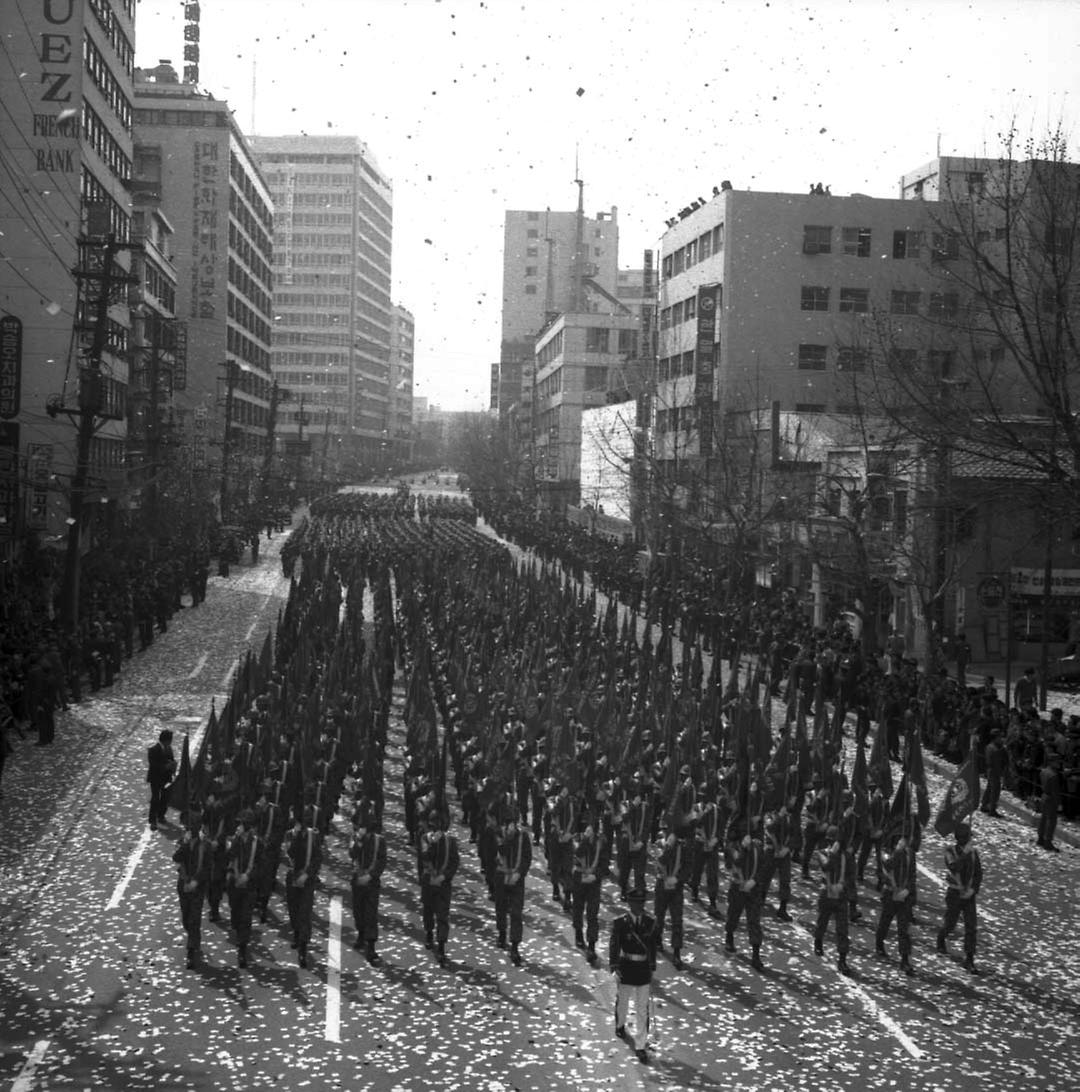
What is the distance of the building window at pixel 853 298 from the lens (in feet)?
197

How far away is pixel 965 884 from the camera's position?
506 inches

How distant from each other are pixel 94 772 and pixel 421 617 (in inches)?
460

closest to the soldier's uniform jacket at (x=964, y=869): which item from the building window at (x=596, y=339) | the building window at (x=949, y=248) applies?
the building window at (x=949, y=248)

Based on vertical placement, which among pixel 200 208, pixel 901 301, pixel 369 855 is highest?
pixel 200 208

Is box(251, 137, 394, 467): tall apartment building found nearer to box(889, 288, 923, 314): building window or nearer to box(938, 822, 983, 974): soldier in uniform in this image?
box(889, 288, 923, 314): building window

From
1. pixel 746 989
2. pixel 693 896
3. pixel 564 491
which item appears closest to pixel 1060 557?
pixel 693 896

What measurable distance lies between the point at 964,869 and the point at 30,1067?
776 cm

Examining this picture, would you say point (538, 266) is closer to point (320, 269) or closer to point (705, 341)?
point (320, 269)

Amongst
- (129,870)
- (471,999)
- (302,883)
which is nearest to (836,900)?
(471,999)

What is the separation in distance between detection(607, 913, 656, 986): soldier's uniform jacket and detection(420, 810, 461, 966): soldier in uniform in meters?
2.44

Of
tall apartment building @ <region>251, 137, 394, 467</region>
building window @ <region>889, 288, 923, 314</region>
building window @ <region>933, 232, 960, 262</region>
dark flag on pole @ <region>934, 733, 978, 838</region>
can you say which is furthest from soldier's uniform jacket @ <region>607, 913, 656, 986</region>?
tall apartment building @ <region>251, 137, 394, 467</region>

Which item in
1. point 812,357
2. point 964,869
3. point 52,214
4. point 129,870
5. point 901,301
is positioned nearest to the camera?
point 964,869

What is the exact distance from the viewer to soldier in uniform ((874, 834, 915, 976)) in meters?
12.6

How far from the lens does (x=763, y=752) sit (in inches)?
715
